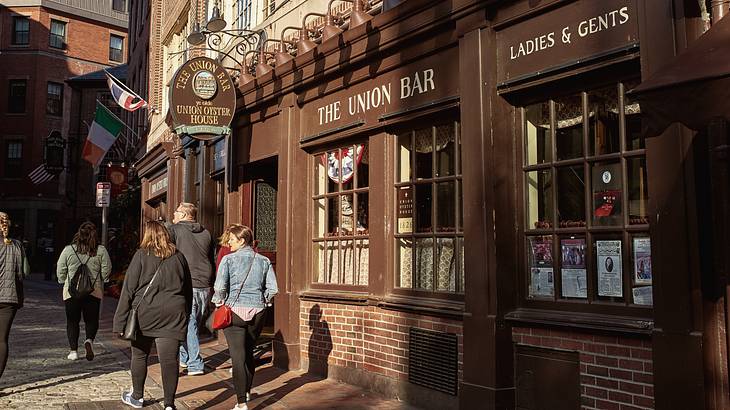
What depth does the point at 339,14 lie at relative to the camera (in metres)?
8.27

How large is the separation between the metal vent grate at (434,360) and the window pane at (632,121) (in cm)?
227

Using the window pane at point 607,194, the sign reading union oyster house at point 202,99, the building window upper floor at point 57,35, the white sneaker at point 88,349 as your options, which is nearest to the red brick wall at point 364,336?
the window pane at point 607,194

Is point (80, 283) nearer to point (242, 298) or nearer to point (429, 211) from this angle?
point (242, 298)

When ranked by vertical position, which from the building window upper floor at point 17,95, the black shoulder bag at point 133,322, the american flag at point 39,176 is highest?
the building window upper floor at point 17,95

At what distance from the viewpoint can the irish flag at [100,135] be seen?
64.3ft

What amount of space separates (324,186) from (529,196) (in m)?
3.39

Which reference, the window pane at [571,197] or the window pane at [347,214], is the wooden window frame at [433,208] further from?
the window pane at [571,197]

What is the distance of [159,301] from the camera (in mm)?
5824

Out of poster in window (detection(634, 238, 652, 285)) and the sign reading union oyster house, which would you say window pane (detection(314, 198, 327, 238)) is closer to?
the sign reading union oyster house

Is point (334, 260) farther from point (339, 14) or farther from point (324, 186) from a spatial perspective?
point (339, 14)

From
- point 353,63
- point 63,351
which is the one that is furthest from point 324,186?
point 63,351

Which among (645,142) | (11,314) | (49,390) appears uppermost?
(645,142)

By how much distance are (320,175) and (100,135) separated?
43.7 feet

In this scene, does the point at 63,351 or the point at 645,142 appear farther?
the point at 63,351
